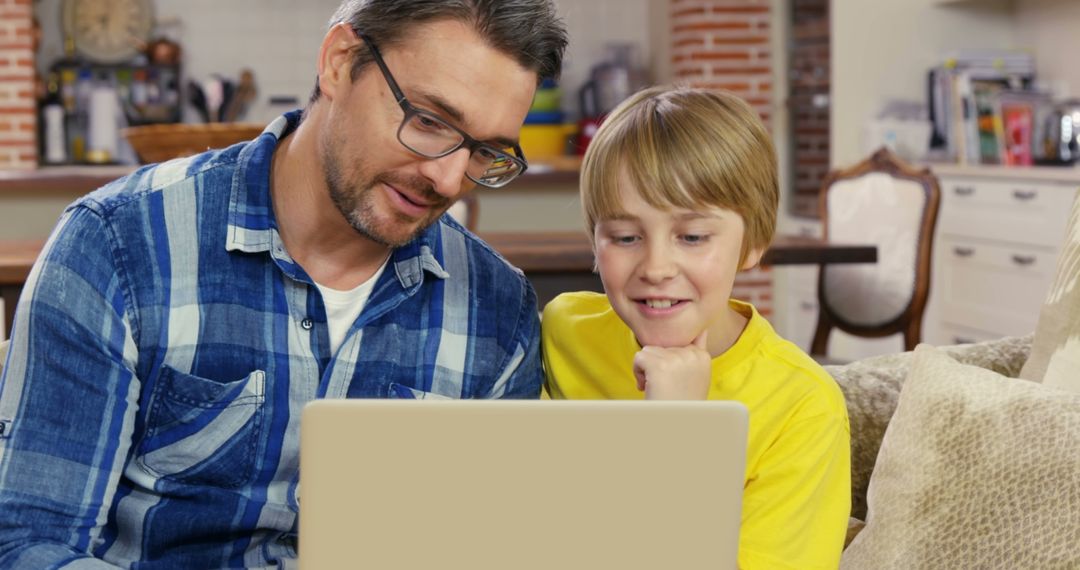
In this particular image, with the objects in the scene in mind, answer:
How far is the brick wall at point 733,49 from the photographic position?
6320mm

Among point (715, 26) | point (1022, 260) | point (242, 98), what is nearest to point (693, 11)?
point (715, 26)

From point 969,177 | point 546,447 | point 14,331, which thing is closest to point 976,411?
point 546,447

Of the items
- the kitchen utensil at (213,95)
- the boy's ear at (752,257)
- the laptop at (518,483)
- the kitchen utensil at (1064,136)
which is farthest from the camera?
the kitchen utensil at (213,95)

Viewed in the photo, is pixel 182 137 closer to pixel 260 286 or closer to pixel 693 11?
pixel 260 286

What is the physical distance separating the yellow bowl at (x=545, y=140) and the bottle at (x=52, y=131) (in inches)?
88.1

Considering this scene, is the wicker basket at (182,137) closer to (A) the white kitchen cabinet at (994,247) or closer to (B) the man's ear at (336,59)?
(B) the man's ear at (336,59)

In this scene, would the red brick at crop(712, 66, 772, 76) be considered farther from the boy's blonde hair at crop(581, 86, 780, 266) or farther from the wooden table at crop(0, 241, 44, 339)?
the boy's blonde hair at crop(581, 86, 780, 266)

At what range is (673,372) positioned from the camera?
1.35 meters

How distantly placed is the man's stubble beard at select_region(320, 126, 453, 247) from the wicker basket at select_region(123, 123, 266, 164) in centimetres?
231

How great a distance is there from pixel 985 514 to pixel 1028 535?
0.05m

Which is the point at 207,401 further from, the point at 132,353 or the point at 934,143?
the point at 934,143

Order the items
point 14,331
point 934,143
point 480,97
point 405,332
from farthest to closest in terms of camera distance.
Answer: point 934,143, point 405,332, point 480,97, point 14,331

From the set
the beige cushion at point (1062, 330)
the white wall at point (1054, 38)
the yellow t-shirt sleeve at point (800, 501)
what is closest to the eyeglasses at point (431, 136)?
the yellow t-shirt sleeve at point (800, 501)

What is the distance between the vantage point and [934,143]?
565 centimetres
